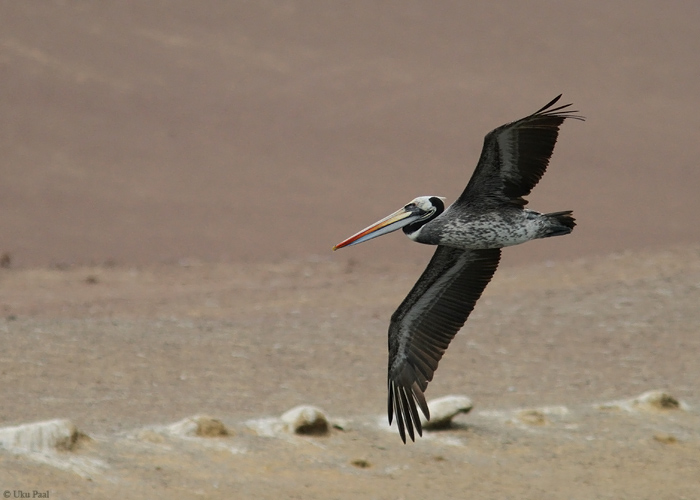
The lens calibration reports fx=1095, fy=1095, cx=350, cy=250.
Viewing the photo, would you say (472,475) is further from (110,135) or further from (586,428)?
(110,135)

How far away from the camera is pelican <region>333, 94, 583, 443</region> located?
8.16 m

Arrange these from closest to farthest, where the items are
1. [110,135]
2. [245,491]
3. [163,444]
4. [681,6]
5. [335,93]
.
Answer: [245,491] → [163,444] → [110,135] → [335,93] → [681,6]

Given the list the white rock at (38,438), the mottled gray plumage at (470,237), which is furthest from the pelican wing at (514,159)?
the white rock at (38,438)

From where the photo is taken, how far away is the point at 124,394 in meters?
13.3

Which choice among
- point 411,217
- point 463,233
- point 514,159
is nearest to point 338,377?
point 411,217

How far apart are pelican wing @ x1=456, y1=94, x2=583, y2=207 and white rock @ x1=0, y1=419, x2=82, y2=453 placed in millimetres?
4062

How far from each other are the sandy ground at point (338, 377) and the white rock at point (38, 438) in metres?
0.14

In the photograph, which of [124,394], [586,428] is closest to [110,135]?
[124,394]

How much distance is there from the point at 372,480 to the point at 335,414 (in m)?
2.53

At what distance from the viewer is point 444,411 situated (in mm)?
11750

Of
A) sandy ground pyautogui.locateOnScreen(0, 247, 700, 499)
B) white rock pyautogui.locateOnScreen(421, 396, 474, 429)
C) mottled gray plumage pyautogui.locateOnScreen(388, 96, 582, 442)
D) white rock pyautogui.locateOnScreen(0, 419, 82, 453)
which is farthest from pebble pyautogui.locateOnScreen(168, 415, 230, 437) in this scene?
white rock pyautogui.locateOnScreen(421, 396, 474, 429)

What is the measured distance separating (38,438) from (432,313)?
362 cm

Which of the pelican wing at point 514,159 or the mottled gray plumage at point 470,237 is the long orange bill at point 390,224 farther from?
the pelican wing at point 514,159

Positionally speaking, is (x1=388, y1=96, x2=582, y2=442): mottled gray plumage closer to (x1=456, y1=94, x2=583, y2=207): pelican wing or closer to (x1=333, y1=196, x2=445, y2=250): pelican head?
(x1=456, y1=94, x2=583, y2=207): pelican wing
